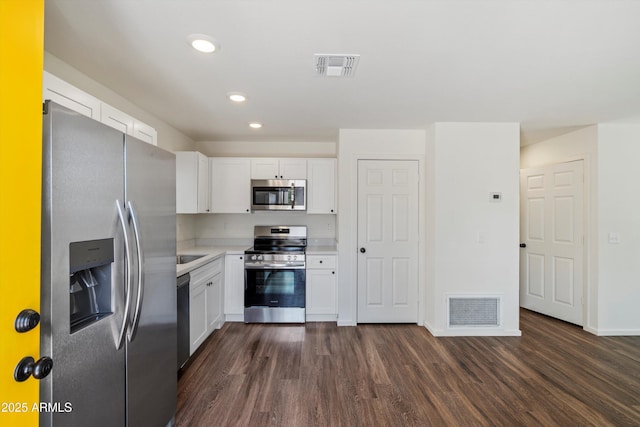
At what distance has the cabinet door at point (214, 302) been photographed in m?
3.13

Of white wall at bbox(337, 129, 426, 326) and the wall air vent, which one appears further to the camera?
white wall at bbox(337, 129, 426, 326)

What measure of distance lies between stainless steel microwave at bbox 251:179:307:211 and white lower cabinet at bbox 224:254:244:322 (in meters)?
0.79

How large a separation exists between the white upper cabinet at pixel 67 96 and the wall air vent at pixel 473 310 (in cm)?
362

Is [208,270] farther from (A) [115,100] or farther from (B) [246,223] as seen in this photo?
(A) [115,100]

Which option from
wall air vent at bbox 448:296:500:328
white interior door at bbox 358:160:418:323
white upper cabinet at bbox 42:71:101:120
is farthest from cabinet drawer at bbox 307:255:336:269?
white upper cabinet at bbox 42:71:101:120

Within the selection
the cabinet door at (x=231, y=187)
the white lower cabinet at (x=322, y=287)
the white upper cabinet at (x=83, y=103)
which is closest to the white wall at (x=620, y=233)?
the white lower cabinet at (x=322, y=287)

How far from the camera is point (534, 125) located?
11.1ft

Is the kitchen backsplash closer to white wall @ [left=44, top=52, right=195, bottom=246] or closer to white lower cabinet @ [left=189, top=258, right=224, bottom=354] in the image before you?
white wall @ [left=44, top=52, right=195, bottom=246]

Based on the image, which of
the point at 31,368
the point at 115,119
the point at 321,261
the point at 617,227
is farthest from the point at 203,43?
the point at 617,227

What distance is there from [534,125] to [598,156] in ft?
2.70

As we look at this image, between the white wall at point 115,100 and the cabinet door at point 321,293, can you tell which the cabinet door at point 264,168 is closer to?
the white wall at point 115,100

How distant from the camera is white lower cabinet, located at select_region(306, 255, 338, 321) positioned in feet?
12.0

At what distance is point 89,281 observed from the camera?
1.23 m

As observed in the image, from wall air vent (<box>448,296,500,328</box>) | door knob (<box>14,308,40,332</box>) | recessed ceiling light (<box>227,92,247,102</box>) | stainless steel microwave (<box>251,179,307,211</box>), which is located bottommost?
wall air vent (<box>448,296,500,328</box>)
